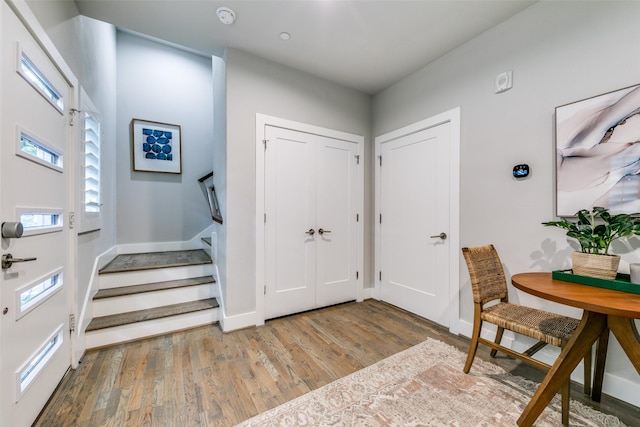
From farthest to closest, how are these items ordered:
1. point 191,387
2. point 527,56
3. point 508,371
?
point 527,56 → point 508,371 → point 191,387

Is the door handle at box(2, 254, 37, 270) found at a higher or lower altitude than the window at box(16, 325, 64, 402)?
higher

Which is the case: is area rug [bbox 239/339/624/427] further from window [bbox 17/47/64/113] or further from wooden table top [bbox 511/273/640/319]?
window [bbox 17/47/64/113]

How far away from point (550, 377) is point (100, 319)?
329 centimetres

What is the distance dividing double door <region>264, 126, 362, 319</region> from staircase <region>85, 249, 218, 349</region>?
0.72 m

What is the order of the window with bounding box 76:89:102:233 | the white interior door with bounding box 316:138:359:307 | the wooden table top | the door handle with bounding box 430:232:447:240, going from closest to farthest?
Answer: the wooden table top < the window with bounding box 76:89:102:233 < the door handle with bounding box 430:232:447:240 < the white interior door with bounding box 316:138:359:307

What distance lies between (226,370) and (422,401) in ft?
4.44

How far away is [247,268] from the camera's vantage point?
101 inches

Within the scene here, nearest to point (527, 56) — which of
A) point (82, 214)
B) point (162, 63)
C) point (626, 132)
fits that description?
point (626, 132)

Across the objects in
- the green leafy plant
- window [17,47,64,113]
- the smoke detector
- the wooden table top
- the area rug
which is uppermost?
the smoke detector

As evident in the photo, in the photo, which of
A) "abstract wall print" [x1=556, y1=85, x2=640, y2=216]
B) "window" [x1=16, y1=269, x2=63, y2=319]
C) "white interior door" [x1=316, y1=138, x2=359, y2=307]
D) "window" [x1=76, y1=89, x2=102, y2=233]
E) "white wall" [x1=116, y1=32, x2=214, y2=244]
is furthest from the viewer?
"white wall" [x1=116, y1=32, x2=214, y2=244]

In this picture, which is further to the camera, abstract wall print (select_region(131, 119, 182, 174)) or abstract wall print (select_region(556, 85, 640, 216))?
abstract wall print (select_region(131, 119, 182, 174))

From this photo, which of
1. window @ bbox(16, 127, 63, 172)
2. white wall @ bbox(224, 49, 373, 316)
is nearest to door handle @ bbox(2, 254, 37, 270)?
window @ bbox(16, 127, 63, 172)

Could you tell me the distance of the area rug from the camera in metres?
1.39

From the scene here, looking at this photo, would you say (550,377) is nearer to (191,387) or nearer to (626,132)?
(626,132)
